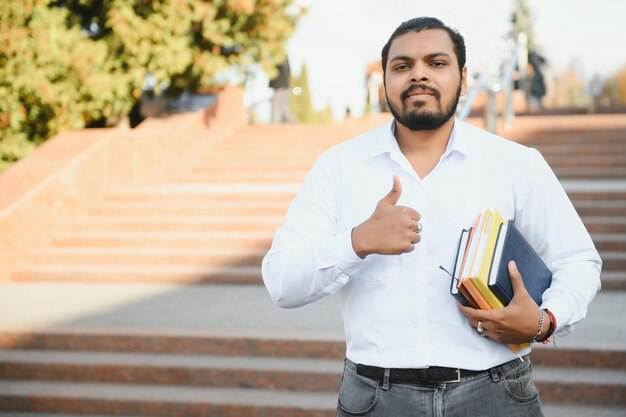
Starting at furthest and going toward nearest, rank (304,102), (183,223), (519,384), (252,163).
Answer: (304,102)
(252,163)
(183,223)
(519,384)

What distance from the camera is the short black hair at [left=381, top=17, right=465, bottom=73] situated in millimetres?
2248

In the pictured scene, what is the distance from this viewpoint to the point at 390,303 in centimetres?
220

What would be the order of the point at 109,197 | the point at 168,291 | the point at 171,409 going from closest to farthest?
the point at 171,409, the point at 168,291, the point at 109,197

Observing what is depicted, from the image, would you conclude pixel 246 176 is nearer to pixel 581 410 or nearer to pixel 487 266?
pixel 581 410

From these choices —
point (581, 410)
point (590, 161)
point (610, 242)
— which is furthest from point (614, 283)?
point (590, 161)

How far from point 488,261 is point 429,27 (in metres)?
0.64

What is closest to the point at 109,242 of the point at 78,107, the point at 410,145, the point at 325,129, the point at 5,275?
the point at 5,275

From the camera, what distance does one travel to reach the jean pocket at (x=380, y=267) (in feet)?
7.22

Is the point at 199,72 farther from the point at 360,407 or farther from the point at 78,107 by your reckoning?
the point at 360,407

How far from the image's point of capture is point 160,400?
5172 millimetres

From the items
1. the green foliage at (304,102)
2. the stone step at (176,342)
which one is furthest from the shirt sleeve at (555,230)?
the green foliage at (304,102)

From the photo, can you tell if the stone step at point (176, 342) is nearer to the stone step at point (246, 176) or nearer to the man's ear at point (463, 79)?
the man's ear at point (463, 79)

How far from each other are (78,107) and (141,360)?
5664mm

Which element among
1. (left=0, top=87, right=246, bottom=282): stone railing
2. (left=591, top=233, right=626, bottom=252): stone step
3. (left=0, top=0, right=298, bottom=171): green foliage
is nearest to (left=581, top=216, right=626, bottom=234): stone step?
(left=591, top=233, right=626, bottom=252): stone step
